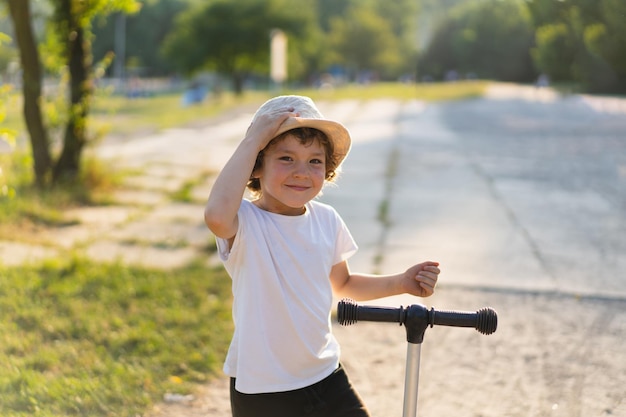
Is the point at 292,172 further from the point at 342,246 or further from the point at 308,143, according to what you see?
the point at 342,246

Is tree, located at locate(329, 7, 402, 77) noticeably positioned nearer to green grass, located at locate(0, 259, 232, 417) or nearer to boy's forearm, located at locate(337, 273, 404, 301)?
green grass, located at locate(0, 259, 232, 417)

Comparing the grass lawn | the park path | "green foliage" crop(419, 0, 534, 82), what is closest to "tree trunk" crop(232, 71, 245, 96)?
"green foliage" crop(419, 0, 534, 82)

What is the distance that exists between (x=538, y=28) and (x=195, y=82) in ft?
159

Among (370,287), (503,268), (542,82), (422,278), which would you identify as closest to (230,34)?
(542,82)

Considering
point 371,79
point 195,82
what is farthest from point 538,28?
point 371,79

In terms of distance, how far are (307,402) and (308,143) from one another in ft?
2.27

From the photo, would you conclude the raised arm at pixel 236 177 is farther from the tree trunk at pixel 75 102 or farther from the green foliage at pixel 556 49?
the tree trunk at pixel 75 102

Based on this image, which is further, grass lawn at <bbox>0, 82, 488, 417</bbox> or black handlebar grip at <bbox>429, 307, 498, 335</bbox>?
grass lawn at <bbox>0, 82, 488, 417</bbox>

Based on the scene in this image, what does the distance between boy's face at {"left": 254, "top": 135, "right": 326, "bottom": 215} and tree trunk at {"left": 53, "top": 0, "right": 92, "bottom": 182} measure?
611cm

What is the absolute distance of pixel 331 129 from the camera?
2.13 m

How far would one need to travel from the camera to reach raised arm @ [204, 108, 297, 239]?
203 centimetres

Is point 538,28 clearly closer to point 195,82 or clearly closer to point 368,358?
point 368,358

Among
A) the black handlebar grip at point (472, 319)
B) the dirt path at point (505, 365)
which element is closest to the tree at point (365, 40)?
the dirt path at point (505, 365)

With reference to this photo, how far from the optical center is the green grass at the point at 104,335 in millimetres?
3238
